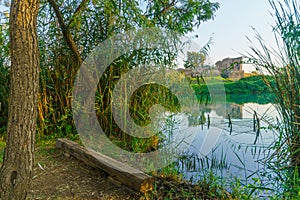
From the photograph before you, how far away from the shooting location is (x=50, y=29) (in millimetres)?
3484

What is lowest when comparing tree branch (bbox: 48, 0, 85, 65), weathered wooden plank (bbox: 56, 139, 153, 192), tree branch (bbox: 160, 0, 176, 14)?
weathered wooden plank (bbox: 56, 139, 153, 192)

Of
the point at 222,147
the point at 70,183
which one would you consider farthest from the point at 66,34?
the point at 222,147

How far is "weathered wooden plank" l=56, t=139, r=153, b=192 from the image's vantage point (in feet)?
5.57

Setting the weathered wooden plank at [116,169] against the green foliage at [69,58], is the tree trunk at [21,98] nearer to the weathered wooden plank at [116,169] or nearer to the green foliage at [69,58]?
the weathered wooden plank at [116,169]

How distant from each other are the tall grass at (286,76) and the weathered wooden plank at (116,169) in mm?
933

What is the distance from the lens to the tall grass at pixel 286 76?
181 cm

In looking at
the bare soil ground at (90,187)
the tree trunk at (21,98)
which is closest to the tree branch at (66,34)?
the bare soil ground at (90,187)

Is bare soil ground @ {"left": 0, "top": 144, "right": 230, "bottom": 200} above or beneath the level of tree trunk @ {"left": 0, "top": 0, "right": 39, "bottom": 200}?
beneath

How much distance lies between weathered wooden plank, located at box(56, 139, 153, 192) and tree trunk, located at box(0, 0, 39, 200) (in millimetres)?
675

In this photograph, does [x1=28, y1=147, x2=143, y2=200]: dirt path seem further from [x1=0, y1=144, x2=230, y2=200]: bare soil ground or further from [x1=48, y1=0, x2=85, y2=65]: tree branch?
[x1=48, y1=0, x2=85, y2=65]: tree branch

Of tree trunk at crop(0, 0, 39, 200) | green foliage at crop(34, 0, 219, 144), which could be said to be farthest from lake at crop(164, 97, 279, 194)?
tree trunk at crop(0, 0, 39, 200)

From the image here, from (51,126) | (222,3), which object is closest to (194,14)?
(222,3)

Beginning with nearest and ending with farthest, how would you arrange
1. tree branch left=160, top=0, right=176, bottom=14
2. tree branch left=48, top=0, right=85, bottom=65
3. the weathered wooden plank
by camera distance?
the weathered wooden plank → tree branch left=48, top=0, right=85, bottom=65 → tree branch left=160, top=0, right=176, bottom=14

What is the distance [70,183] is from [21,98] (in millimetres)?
959
